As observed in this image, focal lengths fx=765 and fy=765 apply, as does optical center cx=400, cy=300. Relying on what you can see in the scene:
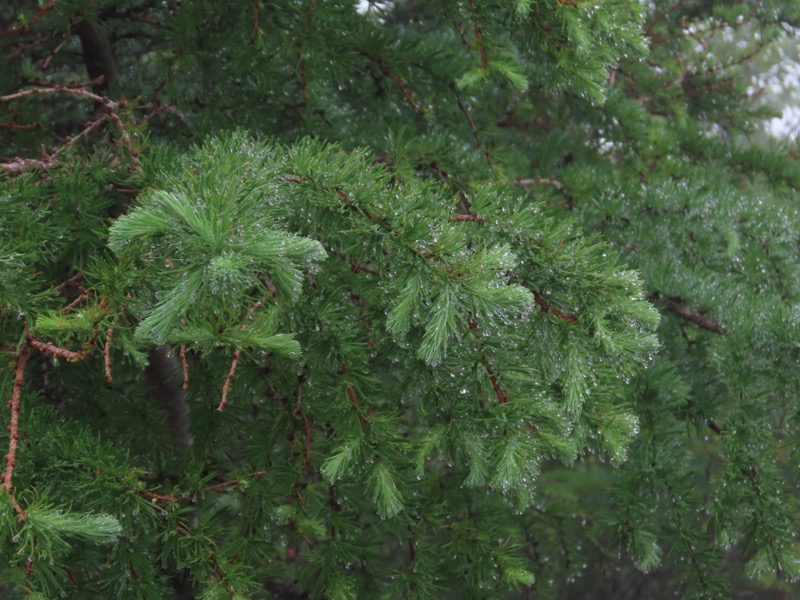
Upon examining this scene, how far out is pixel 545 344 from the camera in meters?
1.22

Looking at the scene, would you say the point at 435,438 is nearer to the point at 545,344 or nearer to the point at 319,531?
the point at 545,344

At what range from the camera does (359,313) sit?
1.51 meters

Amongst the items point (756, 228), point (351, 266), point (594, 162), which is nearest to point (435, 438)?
point (351, 266)

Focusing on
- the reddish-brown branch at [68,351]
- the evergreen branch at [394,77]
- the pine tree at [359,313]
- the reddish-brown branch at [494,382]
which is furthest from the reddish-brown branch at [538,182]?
the reddish-brown branch at [68,351]

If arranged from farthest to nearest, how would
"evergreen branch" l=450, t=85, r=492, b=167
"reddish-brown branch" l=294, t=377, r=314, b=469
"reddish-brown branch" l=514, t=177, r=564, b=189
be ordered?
"reddish-brown branch" l=514, t=177, r=564, b=189 → "evergreen branch" l=450, t=85, r=492, b=167 → "reddish-brown branch" l=294, t=377, r=314, b=469

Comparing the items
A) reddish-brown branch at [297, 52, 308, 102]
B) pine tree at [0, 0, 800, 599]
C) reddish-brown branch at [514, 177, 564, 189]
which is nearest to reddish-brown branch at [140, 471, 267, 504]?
pine tree at [0, 0, 800, 599]

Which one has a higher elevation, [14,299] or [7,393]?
[14,299]

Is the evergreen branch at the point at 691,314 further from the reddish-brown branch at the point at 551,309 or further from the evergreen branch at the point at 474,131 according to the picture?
the reddish-brown branch at the point at 551,309

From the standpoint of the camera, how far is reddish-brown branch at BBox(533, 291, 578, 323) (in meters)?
1.22

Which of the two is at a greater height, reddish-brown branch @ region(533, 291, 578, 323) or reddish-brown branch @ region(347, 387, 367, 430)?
reddish-brown branch @ region(533, 291, 578, 323)

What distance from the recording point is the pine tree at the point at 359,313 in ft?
3.77

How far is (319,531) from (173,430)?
97 centimetres

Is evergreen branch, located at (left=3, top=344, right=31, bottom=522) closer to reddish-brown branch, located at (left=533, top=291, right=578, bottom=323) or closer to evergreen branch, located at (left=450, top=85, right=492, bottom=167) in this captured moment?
reddish-brown branch, located at (left=533, top=291, right=578, bottom=323)

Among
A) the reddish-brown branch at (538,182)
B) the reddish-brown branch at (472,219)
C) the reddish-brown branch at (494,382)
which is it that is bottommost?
the reddish-brown branch at (494,382)
